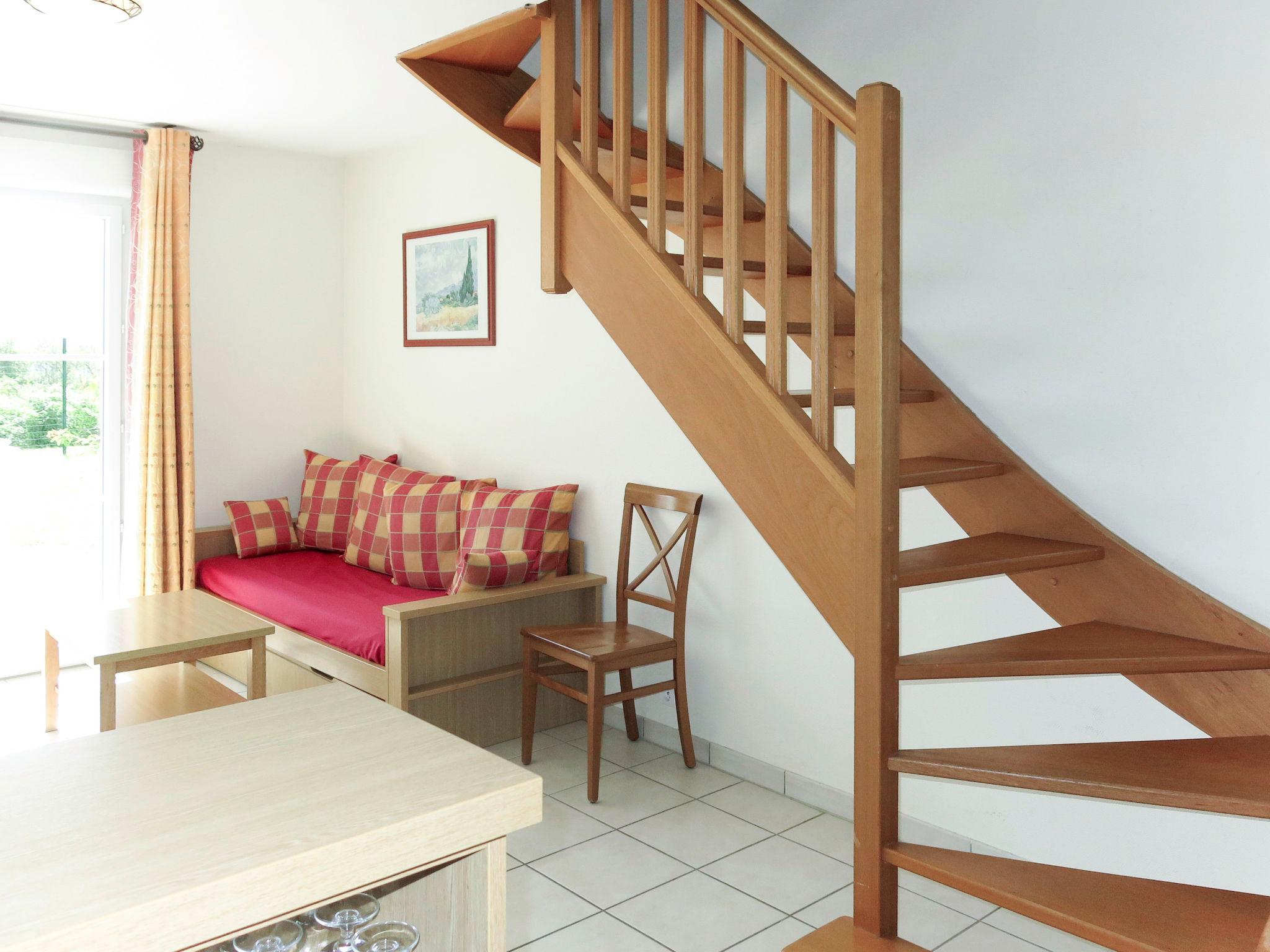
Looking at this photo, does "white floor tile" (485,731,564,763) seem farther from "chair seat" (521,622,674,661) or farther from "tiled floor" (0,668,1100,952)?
Result: "chair seat" (521,622,674,661)

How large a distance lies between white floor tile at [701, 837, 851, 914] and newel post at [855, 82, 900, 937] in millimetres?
897

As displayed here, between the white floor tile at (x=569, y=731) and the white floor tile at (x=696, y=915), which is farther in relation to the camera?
the white floor tile at (x=569, y=731)

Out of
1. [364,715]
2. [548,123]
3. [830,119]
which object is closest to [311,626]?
[548,123]

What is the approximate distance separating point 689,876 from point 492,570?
1.44m

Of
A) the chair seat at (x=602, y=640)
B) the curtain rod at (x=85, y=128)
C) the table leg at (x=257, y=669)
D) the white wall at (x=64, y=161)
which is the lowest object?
the table leg at (x=257, y=669)

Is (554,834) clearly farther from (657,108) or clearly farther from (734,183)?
(657,108)

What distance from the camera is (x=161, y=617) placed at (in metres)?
3.90

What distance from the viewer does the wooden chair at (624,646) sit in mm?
3469

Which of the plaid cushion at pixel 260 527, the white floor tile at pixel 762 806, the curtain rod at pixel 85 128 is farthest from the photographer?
the plaid cushion at pixel 260 527

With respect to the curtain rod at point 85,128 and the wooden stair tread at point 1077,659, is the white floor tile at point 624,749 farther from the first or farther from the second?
the curtain rod at point 85,128

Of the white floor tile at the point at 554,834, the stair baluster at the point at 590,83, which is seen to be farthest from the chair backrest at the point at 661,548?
the stair baluster at the point at 590,83

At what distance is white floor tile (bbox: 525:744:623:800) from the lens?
11.9 feet

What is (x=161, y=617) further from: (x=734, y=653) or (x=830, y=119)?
(x=830, y=119)

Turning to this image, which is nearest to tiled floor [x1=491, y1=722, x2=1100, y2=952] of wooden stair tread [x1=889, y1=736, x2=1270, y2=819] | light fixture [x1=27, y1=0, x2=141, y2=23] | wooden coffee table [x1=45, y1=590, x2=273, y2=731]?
wooden stair tread [x1=889, y1=736, x2=1270, y2=819]
